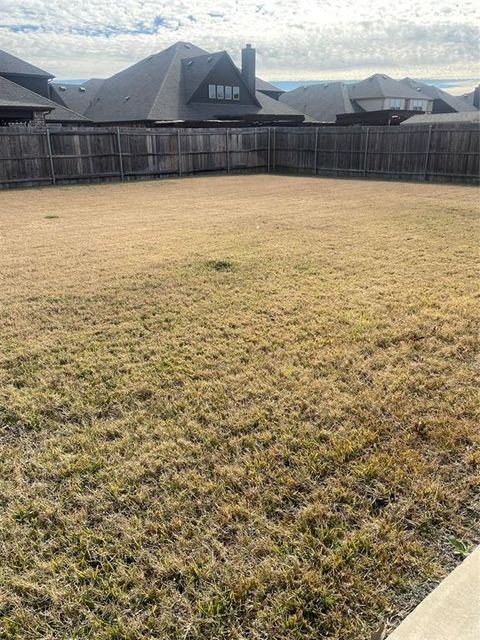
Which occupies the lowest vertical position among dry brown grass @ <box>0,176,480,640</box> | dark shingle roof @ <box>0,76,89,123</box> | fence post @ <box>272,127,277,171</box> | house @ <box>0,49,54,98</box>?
dry brown grass @ <box>0,176,480,640</box>

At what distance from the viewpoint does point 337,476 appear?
222 centimetres

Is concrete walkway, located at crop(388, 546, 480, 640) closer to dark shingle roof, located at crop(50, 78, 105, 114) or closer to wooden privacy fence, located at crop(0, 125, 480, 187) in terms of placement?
wooden privacy fence, located at crop(0, 125, 480, 187)

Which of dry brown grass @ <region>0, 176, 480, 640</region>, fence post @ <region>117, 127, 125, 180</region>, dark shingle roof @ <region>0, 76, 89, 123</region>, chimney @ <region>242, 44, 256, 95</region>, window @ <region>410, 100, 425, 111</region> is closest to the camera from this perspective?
dry brown grass @ <region>0, 176, 480, 640</region>

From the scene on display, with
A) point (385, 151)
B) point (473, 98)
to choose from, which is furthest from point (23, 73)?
point (473, 98)

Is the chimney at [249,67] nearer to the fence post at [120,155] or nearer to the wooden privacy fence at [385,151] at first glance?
the wooden privacy fence at [385,151]

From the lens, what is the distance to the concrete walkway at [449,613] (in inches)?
57.7

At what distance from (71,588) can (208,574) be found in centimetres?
48

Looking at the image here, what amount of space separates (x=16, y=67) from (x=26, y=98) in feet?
24.4

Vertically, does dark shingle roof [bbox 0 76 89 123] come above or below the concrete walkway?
above

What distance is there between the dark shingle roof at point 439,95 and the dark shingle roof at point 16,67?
36.2 meters

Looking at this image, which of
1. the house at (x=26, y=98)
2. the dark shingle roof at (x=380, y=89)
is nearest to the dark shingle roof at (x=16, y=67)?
the house at (x=26, y=98)

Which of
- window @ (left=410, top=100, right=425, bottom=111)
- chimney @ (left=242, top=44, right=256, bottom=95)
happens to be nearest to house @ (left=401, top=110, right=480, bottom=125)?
chimney @ (left=242, top=44, right=256, bottom=95)

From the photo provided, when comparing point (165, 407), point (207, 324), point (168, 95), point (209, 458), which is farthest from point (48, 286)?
point (168, 95)

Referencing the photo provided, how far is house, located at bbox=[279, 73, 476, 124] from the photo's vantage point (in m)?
39.4
